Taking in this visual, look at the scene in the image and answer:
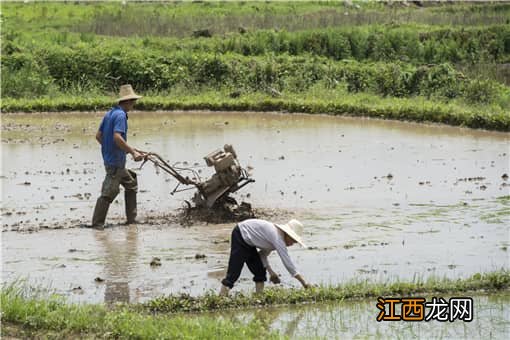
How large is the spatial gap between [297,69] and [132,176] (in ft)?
40.7

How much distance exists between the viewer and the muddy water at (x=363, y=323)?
7.75m

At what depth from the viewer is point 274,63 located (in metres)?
24.2

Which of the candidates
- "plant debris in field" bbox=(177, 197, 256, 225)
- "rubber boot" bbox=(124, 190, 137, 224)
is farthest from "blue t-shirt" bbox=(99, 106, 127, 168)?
"plant debris in field" bbox=(177, 197, 256, 225)

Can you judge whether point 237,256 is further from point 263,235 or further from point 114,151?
point 114,151

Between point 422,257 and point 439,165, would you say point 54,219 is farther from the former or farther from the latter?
point 439,165

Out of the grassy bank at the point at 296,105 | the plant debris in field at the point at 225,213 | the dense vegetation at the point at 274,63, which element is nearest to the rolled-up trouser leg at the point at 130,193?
the plant debris in field at the point at 225,213

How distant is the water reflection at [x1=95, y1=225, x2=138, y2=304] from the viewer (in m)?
8.95

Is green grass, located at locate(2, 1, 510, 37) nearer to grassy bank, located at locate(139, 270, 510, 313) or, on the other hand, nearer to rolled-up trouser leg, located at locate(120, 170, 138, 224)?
rolled-up trouser leg, located at locate(120, 170, 138, 224)

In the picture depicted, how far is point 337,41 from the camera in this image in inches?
1058

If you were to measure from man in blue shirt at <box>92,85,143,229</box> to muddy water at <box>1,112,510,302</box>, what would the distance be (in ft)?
1.29

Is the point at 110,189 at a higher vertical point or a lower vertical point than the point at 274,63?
lower

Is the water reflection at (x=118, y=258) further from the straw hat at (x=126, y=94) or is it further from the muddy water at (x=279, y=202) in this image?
the straw hat at (x=126, y=94)

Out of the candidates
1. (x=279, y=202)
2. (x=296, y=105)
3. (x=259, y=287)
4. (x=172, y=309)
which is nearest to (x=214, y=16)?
(x=296, y=105)

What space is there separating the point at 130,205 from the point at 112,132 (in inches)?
39.8
